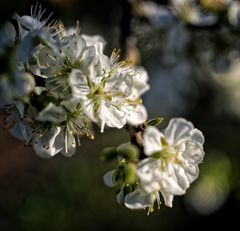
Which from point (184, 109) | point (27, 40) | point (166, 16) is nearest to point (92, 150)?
point (184, 109)

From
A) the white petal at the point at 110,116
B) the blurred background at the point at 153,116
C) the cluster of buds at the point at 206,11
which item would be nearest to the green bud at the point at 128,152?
the white petal at the point at 110,116

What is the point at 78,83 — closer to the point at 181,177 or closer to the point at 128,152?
the point at 128,152

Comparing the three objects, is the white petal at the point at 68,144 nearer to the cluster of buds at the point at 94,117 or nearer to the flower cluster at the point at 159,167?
the cluster of buds at the point at 94,117

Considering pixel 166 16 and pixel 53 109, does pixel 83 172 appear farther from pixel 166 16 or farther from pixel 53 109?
pixel 53 109

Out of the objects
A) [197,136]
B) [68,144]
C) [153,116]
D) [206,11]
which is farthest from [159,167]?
[153,116]

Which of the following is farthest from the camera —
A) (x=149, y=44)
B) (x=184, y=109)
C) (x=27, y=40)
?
(x=184, y=109)
